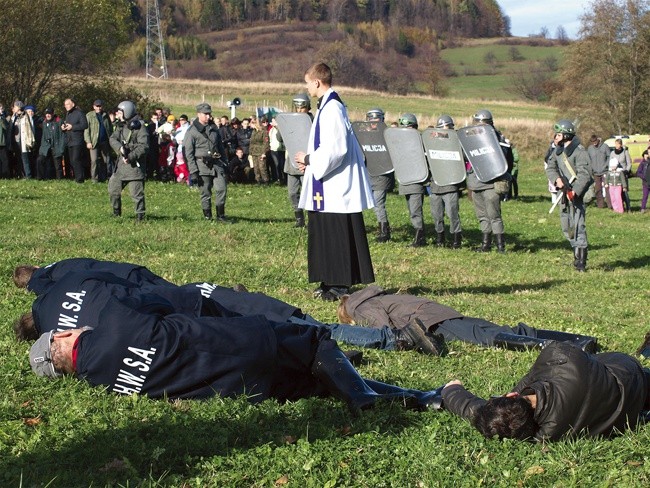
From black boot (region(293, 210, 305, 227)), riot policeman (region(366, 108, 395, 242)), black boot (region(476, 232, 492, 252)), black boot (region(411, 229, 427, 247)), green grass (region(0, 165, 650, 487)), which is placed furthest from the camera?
black boot (region(293, 210, 305, 227))

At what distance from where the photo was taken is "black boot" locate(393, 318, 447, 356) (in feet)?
26.0

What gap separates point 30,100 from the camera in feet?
115

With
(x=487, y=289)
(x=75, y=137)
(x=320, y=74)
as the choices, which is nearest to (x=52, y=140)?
(x=75, y=137)

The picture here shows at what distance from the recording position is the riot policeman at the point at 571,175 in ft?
47.4

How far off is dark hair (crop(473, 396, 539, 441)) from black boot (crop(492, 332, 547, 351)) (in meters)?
2.53

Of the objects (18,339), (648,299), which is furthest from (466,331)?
(648,299)

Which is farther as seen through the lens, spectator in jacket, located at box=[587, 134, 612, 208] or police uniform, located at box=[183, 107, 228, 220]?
spectator in jacket, located at box=[587, 134, 612, 208]

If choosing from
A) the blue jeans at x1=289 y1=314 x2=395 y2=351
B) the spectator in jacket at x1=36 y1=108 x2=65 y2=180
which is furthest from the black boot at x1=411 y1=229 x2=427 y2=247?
the spectator in jacket at x1=36 y1=108 x2=65 y2=180

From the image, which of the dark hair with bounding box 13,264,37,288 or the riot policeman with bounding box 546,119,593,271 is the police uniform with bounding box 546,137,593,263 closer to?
the riot policeman with bounding box 546,119,593,271

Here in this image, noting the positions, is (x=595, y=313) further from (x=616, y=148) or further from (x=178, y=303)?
(x=616, y=148)

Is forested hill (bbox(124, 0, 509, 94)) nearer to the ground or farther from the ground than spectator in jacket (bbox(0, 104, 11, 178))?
farther from the ground

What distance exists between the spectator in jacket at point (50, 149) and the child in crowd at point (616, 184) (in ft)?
47.0

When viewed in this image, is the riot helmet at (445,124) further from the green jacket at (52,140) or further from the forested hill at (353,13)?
the forested hill at (353,13)

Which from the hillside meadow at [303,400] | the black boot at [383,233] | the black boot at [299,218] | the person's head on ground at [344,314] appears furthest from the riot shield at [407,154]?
the person's head on ground at [344,314]
